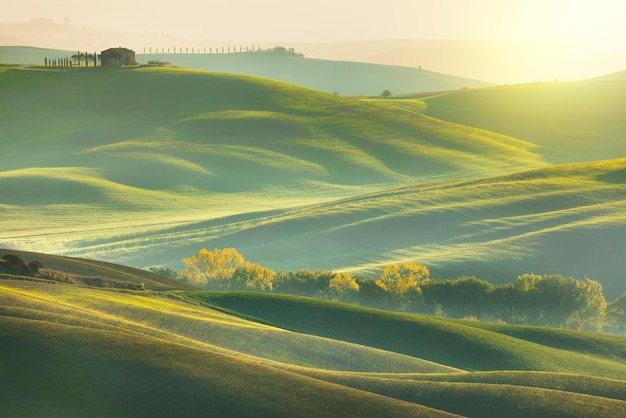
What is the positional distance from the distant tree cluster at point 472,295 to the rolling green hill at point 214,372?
44.1ft

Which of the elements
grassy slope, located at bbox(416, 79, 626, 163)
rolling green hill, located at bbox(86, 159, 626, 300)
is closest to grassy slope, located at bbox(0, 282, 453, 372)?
rolling green hill, located at bbox(86, 159, 626, 300)

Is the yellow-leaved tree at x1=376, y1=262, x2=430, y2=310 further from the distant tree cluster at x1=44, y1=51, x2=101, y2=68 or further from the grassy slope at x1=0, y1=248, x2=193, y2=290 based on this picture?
the distant tree cluster at x1=44, y1=51, x2=101, y2=68

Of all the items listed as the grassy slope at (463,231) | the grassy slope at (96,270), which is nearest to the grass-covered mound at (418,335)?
the grassy slope at (96,270)

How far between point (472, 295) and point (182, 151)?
56054mm

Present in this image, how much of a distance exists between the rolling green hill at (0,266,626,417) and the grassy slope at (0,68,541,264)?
30.6 metres

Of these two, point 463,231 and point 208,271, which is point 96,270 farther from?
point 463,231

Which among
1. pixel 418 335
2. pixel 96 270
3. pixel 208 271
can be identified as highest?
pixel 96 270

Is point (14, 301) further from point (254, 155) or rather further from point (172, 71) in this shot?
point (172, 71)

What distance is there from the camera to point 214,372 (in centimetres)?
1848

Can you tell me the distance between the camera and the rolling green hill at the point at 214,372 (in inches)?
691

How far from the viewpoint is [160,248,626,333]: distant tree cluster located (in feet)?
146

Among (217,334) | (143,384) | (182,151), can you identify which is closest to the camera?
(143,384)

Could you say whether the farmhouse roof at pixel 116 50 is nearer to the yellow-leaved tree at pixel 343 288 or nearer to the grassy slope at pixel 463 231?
the grassy slope at pixel 463 231

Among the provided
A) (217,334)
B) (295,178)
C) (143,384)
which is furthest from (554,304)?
(295,178)
